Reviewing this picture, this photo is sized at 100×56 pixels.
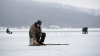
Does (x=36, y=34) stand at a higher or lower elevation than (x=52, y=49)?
higher

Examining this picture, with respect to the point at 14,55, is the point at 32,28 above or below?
above

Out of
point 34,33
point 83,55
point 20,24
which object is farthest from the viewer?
point 20,24

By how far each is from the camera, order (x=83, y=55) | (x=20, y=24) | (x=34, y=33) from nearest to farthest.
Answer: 1. (x=83, y=55)
2. (x=34, y=33)
3. (x=20, y=24)

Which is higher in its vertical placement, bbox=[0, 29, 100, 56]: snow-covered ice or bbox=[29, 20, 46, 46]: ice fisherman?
bbox=[29, 20, 46, 46]: ice fisherman

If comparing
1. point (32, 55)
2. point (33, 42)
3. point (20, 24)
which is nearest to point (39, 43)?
point (33, 42)

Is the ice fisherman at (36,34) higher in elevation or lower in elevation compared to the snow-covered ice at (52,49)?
higher

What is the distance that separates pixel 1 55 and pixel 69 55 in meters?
2.20

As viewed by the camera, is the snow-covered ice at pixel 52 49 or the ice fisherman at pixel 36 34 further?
the ice fisherman at pixel 36 34

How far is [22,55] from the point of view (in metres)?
8.06

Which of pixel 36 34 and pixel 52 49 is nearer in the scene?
pixel 52 49

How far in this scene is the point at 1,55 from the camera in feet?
26.8

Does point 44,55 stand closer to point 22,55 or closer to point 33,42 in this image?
point 22,55

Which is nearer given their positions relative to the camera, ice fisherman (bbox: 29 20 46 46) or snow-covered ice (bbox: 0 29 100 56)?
snow-covered ice (bbox: 0 29 100 56)

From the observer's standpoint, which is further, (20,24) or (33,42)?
(20,24)
